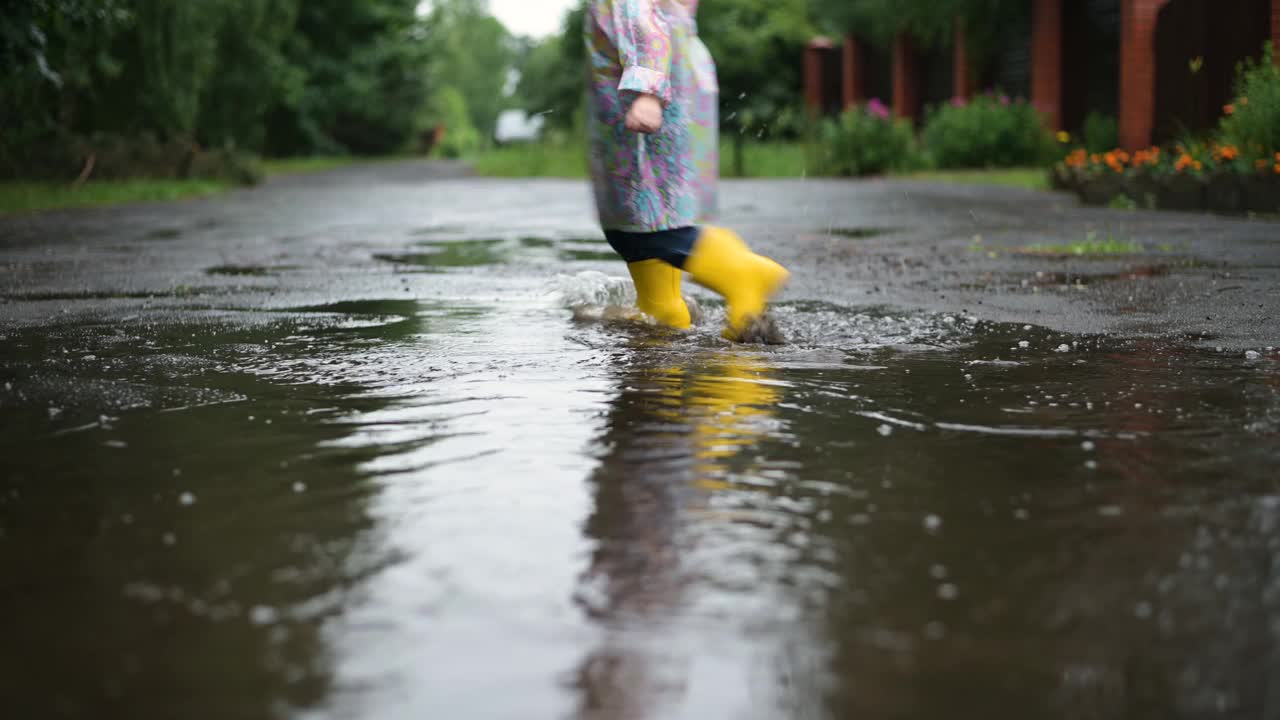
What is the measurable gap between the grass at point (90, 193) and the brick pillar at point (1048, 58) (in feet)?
38.2

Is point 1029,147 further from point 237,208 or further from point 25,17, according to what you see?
point 25,17

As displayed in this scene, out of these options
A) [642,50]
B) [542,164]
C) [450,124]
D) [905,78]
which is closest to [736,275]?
[642,50]

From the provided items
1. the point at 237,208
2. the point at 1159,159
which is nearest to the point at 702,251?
the point at 1159,159

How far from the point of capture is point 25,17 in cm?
1416

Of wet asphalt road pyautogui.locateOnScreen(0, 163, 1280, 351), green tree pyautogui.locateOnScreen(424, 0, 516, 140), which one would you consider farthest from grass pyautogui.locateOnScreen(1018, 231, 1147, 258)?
green tree pyautogui.locateOnScreen(424, 0, 516, 140)

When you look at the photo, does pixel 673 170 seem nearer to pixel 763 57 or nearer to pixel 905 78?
pixel 905 78

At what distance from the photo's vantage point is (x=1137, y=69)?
19.9 meters

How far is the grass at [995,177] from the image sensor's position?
19.1 m

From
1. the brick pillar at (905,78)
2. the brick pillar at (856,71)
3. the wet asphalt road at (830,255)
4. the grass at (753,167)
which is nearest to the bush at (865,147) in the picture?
the grass at (753,167)

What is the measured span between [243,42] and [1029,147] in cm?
1157

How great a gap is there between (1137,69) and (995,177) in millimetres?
2110

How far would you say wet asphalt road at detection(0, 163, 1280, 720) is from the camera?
7.34 feet

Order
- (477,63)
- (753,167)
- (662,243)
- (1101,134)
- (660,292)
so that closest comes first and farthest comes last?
(662,243), (660,292), (1101,134), (753,167), (477,63)

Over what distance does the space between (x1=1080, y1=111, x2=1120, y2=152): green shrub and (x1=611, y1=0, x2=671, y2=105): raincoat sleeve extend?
16551 mm
